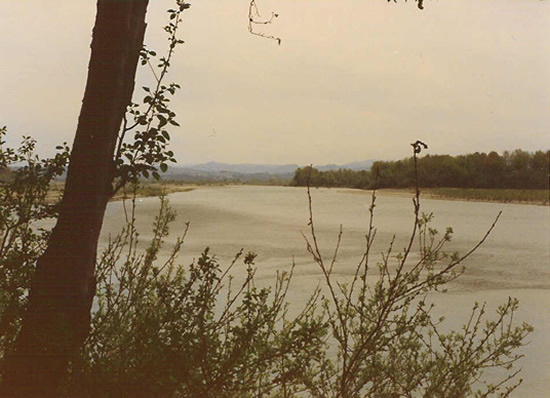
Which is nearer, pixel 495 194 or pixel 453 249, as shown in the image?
pixel 453 249

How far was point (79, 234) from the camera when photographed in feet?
8.29

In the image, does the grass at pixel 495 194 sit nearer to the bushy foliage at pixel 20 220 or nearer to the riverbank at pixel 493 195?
the riverbank at pixel 493 195

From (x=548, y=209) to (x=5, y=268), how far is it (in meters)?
33.0

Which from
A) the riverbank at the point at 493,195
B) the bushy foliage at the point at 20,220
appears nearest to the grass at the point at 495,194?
the riverbank at the point at 493,195

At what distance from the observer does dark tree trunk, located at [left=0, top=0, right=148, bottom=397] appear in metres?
2.44

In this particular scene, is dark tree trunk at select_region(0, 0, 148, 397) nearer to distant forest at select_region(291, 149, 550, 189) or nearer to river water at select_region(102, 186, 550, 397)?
river water at select_region(102, 186, 550, 397)

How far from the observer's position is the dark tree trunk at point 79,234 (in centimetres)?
244

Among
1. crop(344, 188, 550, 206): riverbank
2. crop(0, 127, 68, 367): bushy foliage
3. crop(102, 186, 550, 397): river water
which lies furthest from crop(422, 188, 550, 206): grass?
crop(0, 127, 68, 367): bushy foliage

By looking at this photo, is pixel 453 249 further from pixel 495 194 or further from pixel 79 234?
pixel 495 194

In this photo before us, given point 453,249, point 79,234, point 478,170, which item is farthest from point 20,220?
point 478,170

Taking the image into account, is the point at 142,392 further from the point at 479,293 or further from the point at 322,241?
the point at 322,241

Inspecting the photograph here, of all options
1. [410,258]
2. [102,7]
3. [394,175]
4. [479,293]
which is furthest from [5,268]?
[394,175]

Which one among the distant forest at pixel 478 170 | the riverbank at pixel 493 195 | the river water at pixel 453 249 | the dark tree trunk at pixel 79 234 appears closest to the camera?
the dark tree trunk at pixel 79 234

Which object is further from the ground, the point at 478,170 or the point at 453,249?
the point at 478,170
